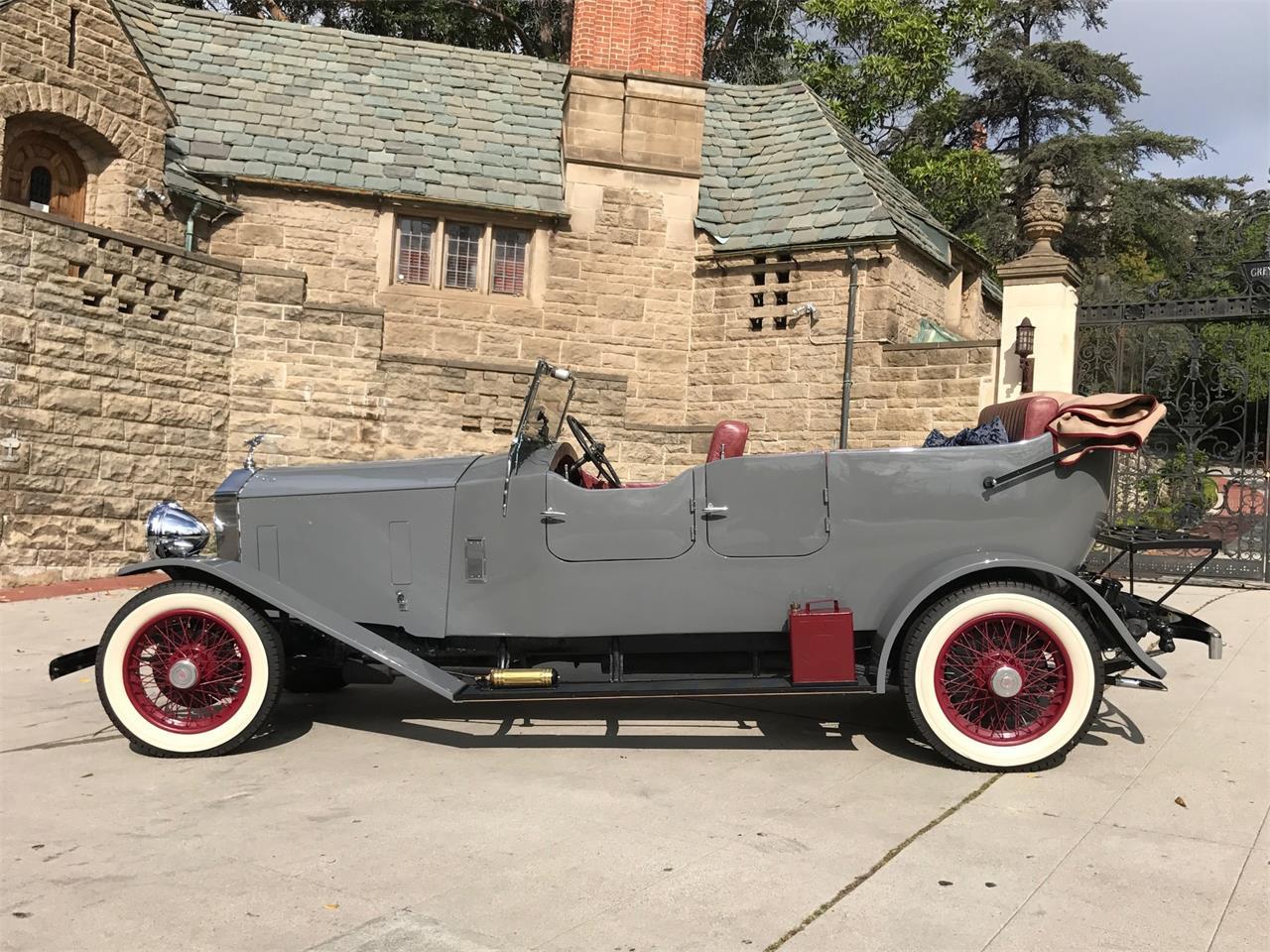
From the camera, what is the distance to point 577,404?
11922mm

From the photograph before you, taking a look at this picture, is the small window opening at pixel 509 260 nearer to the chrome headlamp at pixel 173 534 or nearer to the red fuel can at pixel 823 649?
the chrome headlamp at pixel 173 534

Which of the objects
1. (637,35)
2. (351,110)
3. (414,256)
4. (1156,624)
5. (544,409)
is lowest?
(1156,624)

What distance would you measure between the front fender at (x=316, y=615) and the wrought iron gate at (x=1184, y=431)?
26.5 ft

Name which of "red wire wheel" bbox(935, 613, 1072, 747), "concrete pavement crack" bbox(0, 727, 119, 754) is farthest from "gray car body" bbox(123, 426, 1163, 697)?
"concrete pavement crack" bbox(0, 727, 119, 754)

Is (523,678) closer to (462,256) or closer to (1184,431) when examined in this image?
(1184,431)

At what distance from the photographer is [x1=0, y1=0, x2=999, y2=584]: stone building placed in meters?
10.2

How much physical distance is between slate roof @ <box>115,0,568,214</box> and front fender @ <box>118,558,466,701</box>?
9.49 m

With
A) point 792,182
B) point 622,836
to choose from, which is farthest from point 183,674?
point 792,182

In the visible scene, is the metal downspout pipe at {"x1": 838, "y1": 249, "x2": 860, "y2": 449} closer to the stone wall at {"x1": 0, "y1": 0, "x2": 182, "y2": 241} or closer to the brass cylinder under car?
the stone wall at {"x1": 0, "y1": 0, "x2": 182, "y2": 241}

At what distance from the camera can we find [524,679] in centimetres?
412

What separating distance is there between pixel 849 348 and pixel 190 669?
9890mm

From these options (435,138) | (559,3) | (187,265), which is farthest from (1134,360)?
(559,3)

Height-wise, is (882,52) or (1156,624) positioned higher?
(882,52)

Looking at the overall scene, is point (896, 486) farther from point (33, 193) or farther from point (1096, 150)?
point (1096, 150)
